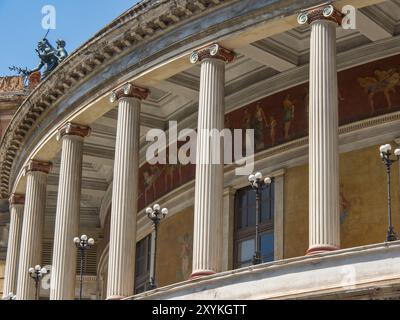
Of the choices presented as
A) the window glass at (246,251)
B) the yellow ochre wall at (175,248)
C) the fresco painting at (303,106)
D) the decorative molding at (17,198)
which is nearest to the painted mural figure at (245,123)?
the fresco painting at (303,106)

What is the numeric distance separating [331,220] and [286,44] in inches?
408

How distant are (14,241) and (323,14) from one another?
21.3m

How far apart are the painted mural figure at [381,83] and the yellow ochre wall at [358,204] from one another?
1.67m

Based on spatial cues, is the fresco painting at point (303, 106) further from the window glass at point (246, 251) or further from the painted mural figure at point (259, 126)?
the window glass at point (246, 251)

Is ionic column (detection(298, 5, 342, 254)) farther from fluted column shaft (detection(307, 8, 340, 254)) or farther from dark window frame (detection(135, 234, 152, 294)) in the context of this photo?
dark window frame (detection(135, 234, 152, 294))

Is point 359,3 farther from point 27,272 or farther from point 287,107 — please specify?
point 27,272

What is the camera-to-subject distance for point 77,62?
40031mm

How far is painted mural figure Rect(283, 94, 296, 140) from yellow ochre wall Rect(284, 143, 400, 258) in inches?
68.1

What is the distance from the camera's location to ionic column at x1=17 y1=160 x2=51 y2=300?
140 feet

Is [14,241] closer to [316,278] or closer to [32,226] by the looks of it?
[32,226]

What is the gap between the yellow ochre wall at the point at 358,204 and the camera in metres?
35.0

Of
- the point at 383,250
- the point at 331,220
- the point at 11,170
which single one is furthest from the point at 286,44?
the point at 11,170
